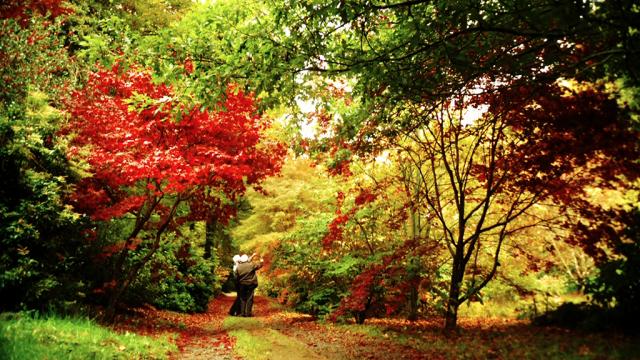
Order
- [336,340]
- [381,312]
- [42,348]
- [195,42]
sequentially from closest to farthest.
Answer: [42,348] < [195,42] < [336,340] < [381,312]

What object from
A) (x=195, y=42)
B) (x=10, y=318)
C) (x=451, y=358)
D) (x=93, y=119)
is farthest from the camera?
(x=93, y=119)

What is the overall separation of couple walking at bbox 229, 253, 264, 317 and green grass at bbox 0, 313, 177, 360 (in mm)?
6760

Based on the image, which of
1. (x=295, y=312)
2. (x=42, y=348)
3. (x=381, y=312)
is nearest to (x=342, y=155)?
(x=42, y=348)

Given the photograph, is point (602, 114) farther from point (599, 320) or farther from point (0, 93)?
point (0, 93)

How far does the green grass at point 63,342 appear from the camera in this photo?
12.9 feet

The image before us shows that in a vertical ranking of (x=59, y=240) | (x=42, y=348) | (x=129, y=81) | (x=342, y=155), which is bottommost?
(x=42, y=348)

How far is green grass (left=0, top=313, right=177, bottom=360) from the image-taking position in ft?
12.9

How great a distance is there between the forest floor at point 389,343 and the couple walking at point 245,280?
10.8 ft

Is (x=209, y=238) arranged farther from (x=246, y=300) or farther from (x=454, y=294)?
(x=454, y=294)

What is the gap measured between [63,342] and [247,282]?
8.72 meters

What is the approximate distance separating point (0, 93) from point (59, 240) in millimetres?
3740

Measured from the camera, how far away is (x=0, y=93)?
7.79 meters

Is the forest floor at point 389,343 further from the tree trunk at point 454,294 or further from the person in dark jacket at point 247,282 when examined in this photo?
the person in dark jacket at point 247,282

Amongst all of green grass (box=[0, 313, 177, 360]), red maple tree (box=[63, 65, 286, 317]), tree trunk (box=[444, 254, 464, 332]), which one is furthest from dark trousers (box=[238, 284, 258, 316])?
tree trunk (box=[444, 254, 464, 332])
